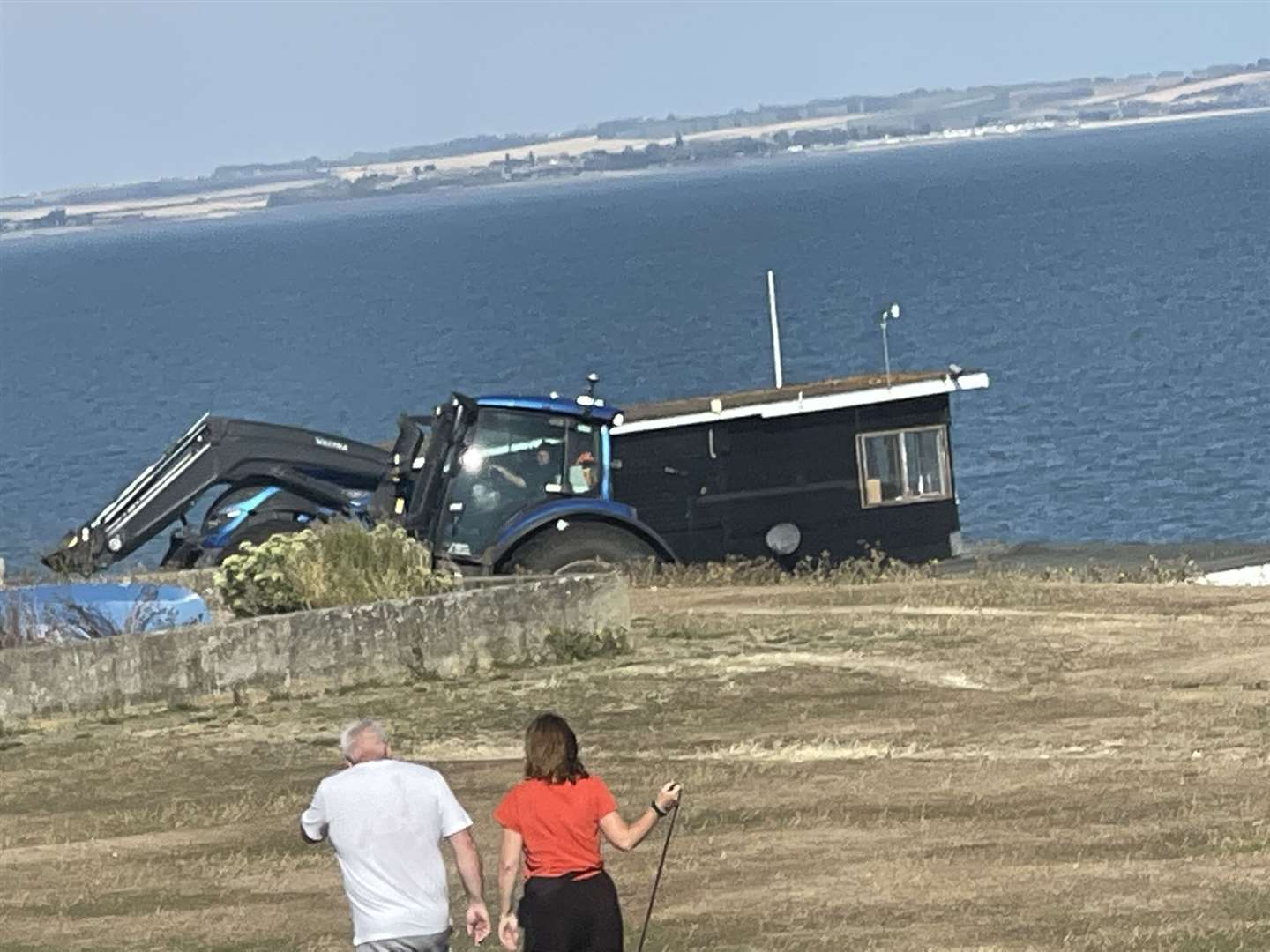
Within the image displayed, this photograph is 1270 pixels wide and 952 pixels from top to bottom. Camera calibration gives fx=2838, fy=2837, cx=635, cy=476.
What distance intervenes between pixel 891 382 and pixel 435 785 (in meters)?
21.0

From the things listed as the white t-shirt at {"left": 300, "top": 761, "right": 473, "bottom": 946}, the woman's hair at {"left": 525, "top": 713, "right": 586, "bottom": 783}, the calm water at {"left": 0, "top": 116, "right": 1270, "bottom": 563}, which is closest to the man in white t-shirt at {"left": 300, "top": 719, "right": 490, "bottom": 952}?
the white t-shirt at {"left": 300, "top": 761, "right": 473, "bottom": 946}

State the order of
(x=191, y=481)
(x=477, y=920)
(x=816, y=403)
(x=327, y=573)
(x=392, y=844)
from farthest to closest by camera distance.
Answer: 1. (x=816, y=403)
2. (x=191, y=481)
3. (x=327, y=573)
4. (x=477, y=920)
5. (x=392, y=844)

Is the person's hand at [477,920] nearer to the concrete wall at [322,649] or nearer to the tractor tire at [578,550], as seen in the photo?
the concrete wall at [322,649]

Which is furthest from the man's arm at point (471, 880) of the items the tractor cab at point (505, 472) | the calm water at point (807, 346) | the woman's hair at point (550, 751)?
the calm water at point (807, 346)

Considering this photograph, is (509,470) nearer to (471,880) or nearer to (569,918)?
(471,880)

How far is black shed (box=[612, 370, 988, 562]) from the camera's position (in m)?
29.7

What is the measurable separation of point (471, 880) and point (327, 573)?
1145 centimetres

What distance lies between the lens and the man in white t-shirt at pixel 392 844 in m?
10.1

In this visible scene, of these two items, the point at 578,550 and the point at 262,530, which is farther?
the point at 262,530

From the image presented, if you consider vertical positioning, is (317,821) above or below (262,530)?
above

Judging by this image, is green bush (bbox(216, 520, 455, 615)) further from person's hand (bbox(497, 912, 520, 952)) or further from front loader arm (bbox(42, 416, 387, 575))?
person's hand (bbox(497, 912, 520, 952))

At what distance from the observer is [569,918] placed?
33.6ft

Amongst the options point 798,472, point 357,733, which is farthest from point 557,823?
point 798,472

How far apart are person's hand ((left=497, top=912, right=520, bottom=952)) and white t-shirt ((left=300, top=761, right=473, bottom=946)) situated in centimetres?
→ 21
